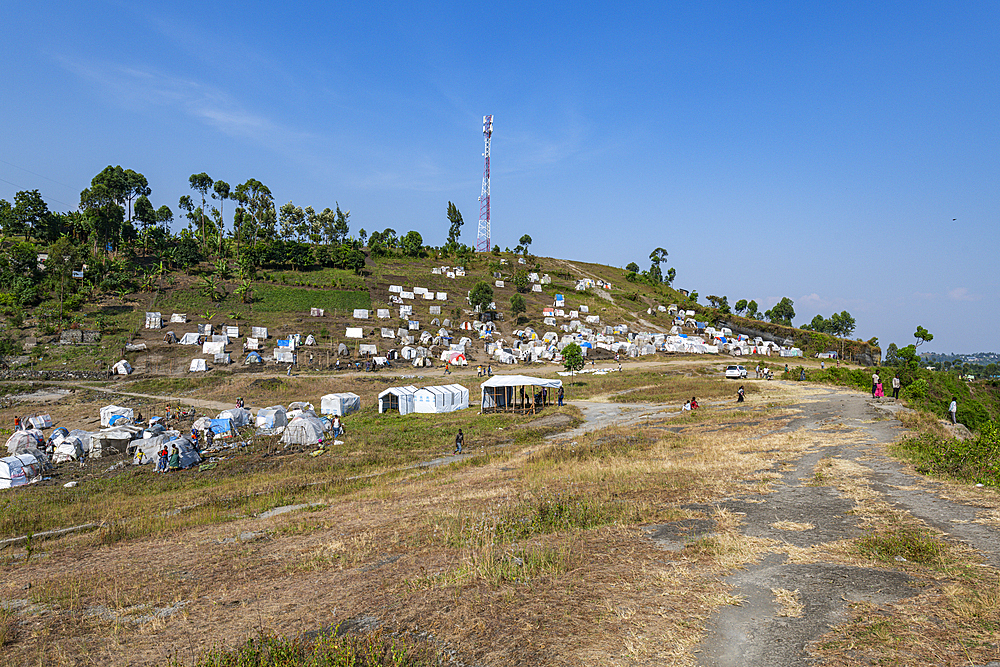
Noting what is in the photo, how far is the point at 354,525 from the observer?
1317 cm

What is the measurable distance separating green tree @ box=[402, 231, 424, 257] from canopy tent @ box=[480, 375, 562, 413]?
98.3m

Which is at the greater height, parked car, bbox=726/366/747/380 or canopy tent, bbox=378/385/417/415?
parked car, bbox=726/366/747/380

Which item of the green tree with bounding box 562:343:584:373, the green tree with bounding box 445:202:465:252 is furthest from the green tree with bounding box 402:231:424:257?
the green tree with bounding box 562:343:584:373

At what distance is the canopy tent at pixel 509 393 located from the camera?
120ft

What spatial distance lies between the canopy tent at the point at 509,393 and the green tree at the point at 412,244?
98.3m

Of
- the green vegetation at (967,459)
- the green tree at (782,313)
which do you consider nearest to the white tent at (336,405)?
the green vegetation at (967,459)

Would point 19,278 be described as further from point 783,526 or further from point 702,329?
point 702,329

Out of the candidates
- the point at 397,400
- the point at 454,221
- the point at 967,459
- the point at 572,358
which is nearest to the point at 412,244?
the point at 454,221

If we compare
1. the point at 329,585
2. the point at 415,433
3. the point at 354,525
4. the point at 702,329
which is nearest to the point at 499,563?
the point at 329,585

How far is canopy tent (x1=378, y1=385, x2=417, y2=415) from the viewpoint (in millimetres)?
37938

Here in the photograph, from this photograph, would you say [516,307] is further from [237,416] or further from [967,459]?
[967,459]

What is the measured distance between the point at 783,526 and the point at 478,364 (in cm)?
5925

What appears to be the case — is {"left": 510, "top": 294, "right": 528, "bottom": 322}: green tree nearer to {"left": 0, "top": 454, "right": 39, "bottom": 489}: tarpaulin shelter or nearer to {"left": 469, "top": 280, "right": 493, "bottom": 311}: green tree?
{"left": 469, "top": 280, "right": 493, "bottom": 311}: green tree

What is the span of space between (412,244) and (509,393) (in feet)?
328
